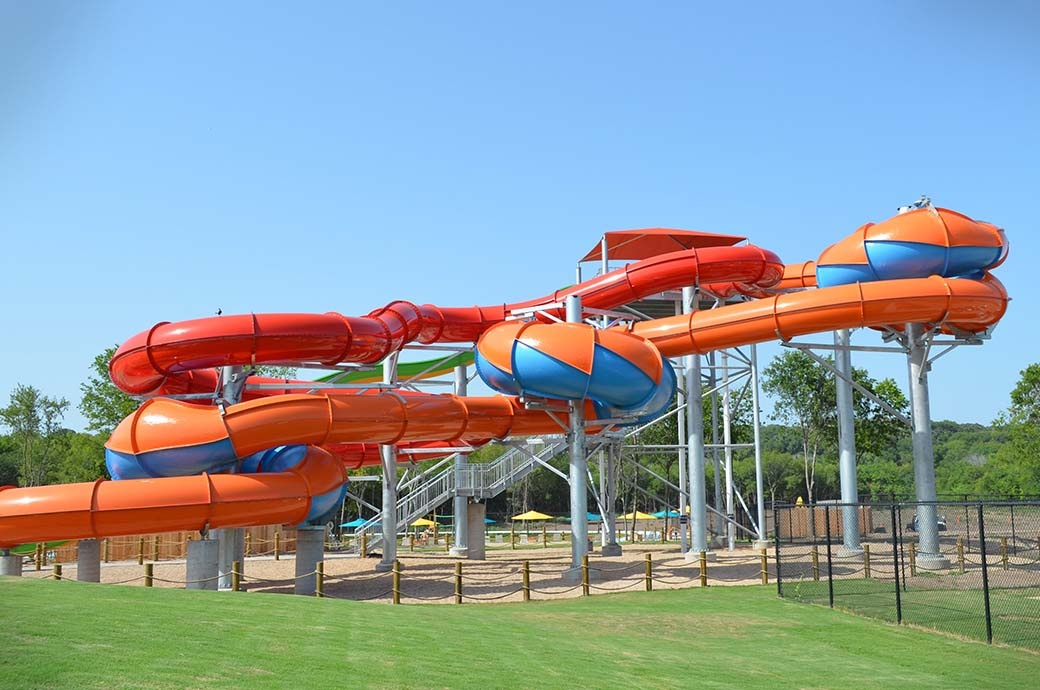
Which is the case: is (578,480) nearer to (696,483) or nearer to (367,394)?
(696,483)

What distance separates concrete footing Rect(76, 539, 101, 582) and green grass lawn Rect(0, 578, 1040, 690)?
7.01 m

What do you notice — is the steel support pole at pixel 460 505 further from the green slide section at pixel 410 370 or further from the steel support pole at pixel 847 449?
the steel support pole at pixel 847 449

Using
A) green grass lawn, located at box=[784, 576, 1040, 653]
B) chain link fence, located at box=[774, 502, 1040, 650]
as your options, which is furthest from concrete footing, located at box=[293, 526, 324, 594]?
green grass lawn, located at box=[784, 576, 1040, 653]

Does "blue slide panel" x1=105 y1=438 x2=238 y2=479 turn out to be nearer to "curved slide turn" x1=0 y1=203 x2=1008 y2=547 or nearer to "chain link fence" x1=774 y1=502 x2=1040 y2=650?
"curved slide turn" x1=0 y1=203 x2=1008 y2=547

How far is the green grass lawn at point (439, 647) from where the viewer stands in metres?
9.32

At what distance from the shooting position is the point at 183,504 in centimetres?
2025

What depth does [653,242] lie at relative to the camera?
35.6m

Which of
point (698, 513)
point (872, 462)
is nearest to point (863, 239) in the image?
point (698, 513)

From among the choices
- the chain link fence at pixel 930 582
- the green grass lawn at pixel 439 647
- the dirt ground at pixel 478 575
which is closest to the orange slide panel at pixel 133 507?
the dirt ground at pixel 478 575

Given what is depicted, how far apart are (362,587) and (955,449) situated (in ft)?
313

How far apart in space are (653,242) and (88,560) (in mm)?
21837

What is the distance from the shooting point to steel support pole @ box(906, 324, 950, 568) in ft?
77.0

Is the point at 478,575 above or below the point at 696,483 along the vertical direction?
below

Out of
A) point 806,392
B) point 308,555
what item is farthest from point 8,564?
point 806,392
